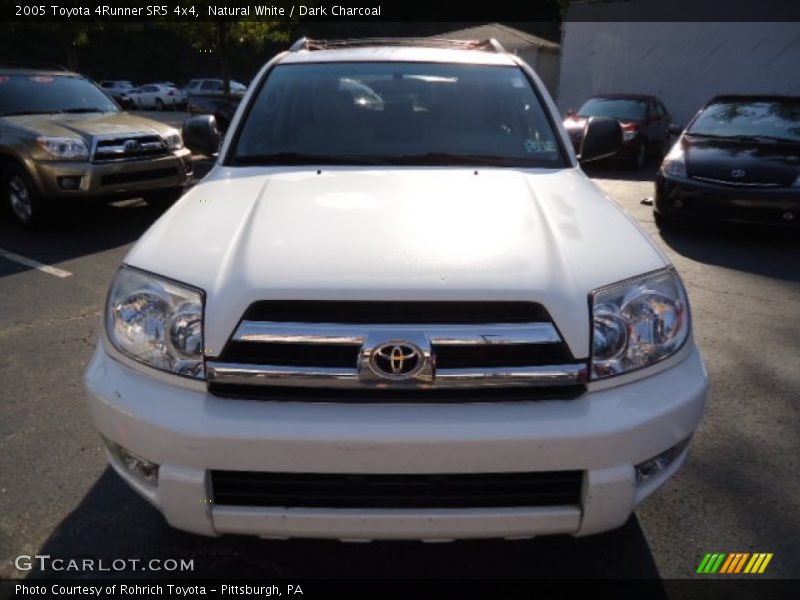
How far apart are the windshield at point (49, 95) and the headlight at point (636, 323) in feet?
25.6

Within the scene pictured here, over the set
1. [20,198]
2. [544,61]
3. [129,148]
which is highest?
[544,61]

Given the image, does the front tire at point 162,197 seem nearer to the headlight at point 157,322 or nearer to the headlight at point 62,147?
the headlight at point 62,147

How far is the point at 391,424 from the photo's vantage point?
5.90 feet

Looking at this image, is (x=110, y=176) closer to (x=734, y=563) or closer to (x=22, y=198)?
(x=22, y=198)

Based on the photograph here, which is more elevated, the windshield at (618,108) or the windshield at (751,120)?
the windshield at (751,120)

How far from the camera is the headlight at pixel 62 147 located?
271 inches

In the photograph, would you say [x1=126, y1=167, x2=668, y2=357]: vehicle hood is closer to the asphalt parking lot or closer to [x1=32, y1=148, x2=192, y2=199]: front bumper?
the asphalt parking lot

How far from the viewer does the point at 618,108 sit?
1333 cm

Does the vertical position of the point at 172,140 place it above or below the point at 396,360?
below

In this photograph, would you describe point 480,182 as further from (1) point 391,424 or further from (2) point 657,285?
(1) point 391,424

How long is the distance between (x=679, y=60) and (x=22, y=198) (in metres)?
16.5

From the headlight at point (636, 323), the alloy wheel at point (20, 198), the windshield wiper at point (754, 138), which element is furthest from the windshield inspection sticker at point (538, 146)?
the alloy wheel at point (20, 198)

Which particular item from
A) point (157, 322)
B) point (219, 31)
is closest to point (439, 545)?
point (157, 322)

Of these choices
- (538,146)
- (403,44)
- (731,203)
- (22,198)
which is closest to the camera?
(538,146)
